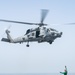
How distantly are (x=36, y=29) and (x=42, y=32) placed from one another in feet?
5.36

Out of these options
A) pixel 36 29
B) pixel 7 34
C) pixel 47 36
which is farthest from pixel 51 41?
pixel 7 34

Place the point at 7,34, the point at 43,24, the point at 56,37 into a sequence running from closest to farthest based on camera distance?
1. the point at 56,37
2. the point at 43,24
3. the point at 7,34

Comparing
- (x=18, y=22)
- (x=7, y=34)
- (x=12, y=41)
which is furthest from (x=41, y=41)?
(x=7, y=34)

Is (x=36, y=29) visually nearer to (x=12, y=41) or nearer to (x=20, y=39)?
(x=20, y=39)

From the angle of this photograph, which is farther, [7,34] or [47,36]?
[7,34]

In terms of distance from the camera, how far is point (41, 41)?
1741 inches

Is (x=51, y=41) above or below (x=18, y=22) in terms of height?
below

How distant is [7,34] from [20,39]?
34.8 ft

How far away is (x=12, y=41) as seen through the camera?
169 ft

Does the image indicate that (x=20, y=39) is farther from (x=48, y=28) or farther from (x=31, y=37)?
(x=48, y=28)

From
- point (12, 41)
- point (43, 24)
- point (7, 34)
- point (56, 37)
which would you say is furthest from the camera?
point (7, 34)

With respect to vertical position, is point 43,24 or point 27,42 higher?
point 43,24

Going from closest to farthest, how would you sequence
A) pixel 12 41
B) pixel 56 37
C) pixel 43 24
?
pixel 56 37
pixel 43 24
pixel 12 41

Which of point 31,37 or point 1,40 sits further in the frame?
point 1,40
